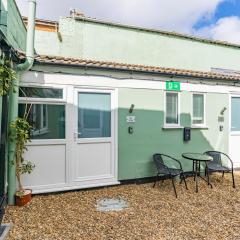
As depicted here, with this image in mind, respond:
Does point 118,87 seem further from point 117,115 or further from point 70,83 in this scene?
point 70,83

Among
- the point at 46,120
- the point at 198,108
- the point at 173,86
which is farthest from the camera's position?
the point at 198,108

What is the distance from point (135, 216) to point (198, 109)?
17.1ft

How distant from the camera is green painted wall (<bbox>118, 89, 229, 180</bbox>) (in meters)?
7.80

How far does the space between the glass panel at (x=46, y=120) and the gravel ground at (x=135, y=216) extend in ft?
5.55

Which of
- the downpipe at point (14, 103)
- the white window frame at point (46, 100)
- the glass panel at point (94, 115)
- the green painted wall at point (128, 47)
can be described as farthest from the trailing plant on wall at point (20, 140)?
the green painted wall at point (128, 47)

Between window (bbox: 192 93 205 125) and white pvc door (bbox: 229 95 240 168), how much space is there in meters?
1.58

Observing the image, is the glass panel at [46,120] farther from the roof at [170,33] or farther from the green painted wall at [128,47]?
the roof at [170,33]

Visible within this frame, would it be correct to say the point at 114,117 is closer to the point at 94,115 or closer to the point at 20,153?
the point at 94,115

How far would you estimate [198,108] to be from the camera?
360 inches

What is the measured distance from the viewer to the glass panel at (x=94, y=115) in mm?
7230

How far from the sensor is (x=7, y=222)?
506cm

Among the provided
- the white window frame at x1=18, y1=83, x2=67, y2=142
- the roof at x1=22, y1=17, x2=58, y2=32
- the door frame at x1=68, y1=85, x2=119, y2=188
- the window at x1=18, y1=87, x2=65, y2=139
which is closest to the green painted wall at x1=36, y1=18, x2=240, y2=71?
the roof at x1=22, y1=17, x2=58, y2=32

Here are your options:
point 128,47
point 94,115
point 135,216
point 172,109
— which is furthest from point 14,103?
point 128,47

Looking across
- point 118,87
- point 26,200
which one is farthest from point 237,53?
point 26,200
